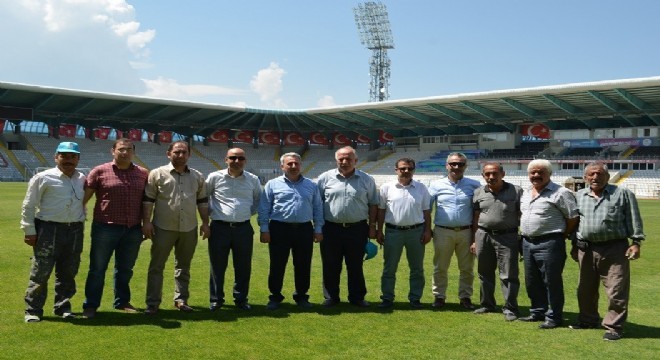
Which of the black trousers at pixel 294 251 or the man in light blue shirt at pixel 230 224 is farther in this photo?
the black trousers at pixel 294 251

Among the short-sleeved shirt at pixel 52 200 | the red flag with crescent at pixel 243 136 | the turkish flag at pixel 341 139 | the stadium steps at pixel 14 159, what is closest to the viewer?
the short-sleeved shirt at pixel 52 200

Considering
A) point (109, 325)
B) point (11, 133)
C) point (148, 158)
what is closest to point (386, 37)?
point (148, 158)

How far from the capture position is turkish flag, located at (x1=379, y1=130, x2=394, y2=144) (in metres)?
60.4

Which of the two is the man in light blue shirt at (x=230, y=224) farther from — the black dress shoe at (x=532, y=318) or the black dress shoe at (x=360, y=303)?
the black dress shoe at (x=532, y=318)

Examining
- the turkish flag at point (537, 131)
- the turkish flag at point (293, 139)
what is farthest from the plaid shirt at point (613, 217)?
the turkish flag at point (293, 139)

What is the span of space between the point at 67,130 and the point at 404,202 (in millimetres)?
53998

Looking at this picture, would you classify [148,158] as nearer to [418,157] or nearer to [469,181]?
[418,157]

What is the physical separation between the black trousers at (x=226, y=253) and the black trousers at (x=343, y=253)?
936mm

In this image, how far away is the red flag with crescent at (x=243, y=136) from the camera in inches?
2490

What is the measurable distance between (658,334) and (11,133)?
5510cm

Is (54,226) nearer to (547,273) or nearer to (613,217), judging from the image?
(547,273)

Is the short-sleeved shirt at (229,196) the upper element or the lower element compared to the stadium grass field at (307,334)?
upper

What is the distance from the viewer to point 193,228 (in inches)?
248

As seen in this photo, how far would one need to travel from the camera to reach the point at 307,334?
18.0 ft
